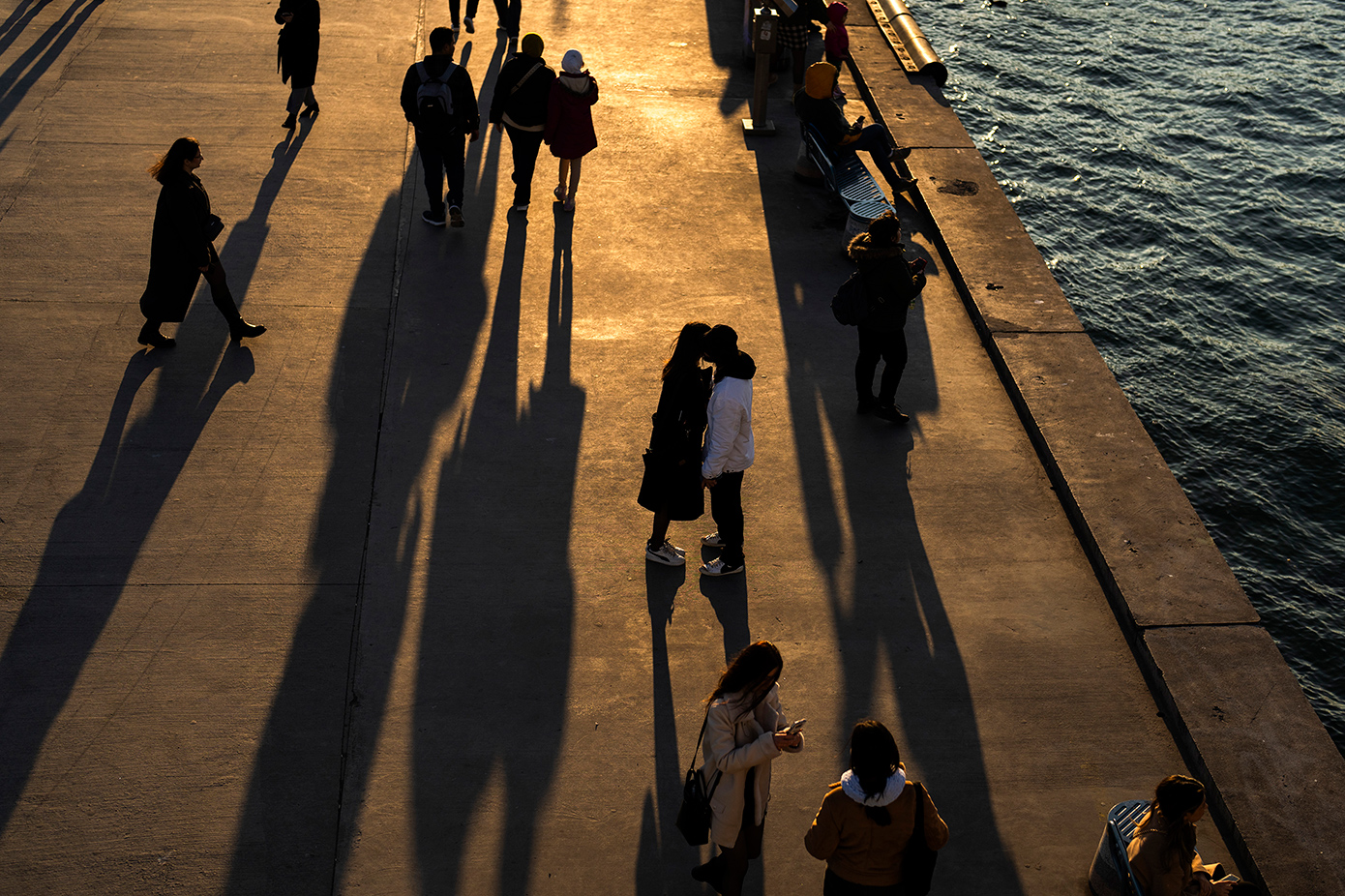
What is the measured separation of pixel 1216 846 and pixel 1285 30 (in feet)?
56.4

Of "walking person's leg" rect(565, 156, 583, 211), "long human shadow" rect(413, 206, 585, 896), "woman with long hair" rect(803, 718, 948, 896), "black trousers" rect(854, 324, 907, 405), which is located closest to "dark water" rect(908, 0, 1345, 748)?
"black trousers" rect(854, 324, 907, 405)

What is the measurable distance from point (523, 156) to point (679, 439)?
483 centimetres

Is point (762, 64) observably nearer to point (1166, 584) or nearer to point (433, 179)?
point (433, 179)

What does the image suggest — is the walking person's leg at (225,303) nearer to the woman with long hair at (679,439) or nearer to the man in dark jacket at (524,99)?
the man in dark jacket at (524,99)

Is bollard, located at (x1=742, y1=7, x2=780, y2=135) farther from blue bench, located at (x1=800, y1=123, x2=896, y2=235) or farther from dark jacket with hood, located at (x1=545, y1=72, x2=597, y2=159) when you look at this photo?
dark jacket with hood, located at (x1=545, y1=72, x2=597, y2=159)

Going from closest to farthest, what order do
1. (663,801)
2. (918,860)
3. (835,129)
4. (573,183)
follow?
(918,860)
(663,801)
(573,183)
(835,129)

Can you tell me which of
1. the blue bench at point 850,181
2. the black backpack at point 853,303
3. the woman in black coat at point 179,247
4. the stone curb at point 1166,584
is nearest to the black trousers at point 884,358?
the black backpack at point 853,303

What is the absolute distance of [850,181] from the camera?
10.6 metres

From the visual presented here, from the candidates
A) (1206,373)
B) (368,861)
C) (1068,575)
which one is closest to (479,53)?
(1206,373)

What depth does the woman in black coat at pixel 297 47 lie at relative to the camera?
36.8 feet

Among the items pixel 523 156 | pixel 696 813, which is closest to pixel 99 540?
pixel 696 813

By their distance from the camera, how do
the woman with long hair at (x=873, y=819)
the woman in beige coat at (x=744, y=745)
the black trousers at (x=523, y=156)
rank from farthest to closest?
the black trousers at (x=523, y=156) → the woman in beige coat at (x=744, y=745) → the woman with long hair at (x=873, y=819)

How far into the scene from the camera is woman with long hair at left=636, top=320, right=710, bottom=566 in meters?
6.19

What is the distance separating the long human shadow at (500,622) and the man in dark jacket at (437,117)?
2.02 metres
